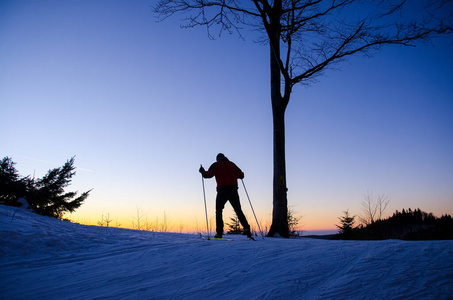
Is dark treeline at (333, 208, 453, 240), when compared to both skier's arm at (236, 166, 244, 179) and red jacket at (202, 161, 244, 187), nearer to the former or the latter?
skier's arm at (236, 166, 244, 179)

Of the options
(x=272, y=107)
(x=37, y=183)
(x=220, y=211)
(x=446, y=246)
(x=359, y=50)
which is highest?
(x=359, y=50)

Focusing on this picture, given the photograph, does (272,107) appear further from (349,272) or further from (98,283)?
(98,283)

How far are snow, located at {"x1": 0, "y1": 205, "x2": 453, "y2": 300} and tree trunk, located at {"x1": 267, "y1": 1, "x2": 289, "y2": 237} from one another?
154 inches

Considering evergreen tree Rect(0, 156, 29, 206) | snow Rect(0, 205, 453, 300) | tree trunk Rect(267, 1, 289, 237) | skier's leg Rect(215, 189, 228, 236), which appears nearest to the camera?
snow Rect(0, 205, 453, 300)

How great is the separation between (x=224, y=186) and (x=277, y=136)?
263 cm

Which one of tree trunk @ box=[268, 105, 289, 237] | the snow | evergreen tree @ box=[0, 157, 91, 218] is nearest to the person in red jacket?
tree trunk @ box=[268, 105, 289, 237]

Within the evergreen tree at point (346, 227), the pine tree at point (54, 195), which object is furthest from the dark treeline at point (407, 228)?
the pine tree at point (54, 195)

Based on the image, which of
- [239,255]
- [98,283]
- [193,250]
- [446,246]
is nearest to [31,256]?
[98,283]

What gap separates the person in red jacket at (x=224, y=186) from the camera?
6070 millimetres

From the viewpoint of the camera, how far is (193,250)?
354 centimetres

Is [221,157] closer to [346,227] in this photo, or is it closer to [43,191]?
[346,227]

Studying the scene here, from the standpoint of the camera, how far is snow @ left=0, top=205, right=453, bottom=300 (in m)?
2.08

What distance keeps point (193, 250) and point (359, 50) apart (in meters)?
8.91

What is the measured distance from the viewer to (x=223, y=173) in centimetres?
621
